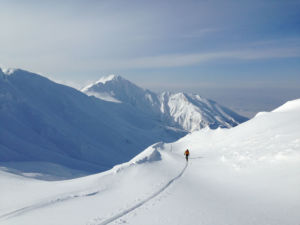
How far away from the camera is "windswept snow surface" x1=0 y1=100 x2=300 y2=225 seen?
54.2 ft

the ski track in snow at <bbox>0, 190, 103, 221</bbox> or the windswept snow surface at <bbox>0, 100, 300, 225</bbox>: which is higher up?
the windswept snow surface at <bbox>0, 100, 300, 225</bbox>

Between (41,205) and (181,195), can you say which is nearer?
(41,205)

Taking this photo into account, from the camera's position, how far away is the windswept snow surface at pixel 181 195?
1652 cm

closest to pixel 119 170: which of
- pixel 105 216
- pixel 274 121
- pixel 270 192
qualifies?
pixel 105 216

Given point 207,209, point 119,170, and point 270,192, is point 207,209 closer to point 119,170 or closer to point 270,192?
point 270,192

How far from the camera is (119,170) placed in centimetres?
3098

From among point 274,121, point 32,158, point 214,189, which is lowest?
point 32,158

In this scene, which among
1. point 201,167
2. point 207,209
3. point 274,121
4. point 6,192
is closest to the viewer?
point 207,209

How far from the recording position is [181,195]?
21656 mm

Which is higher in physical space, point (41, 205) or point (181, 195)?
point (181, 195)

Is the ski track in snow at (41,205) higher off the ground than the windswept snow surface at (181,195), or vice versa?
the windswept snow surface at (181,195)

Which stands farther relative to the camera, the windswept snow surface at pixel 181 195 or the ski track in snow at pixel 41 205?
the ski track in snow at pixel 41 205

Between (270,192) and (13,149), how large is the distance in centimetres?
18105

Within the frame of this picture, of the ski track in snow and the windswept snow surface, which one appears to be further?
the ski track in snow
